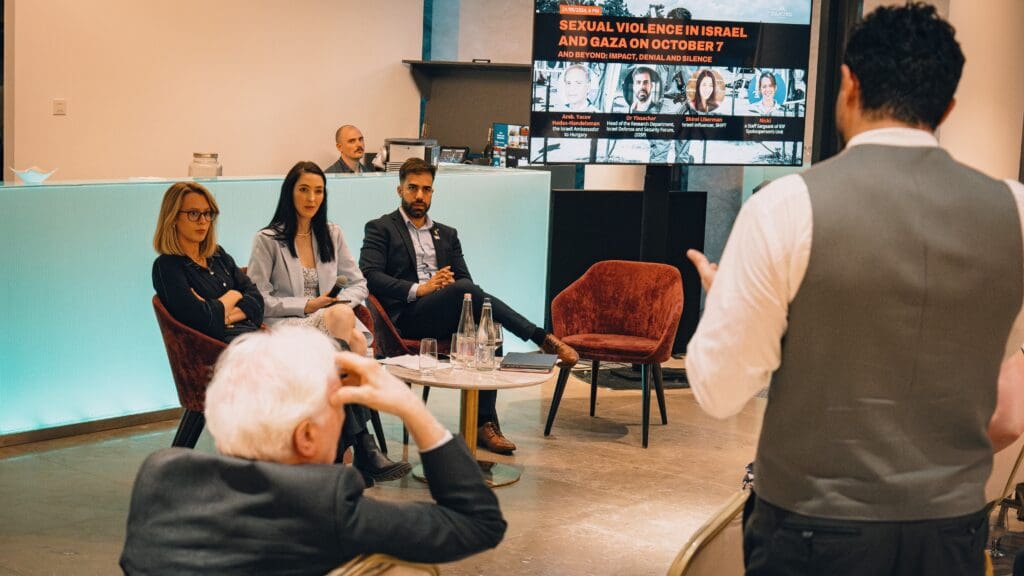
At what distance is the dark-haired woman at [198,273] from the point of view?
495cm

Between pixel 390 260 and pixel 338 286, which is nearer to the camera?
pixel 338 286

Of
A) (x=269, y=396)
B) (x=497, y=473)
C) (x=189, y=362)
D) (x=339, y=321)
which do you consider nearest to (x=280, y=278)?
(x=339, y=321)

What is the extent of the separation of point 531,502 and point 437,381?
65 centimetres

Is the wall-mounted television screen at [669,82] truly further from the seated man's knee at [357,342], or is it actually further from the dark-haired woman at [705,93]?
the seated man's knee at [357,342]

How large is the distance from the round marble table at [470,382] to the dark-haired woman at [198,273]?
2.25 ft

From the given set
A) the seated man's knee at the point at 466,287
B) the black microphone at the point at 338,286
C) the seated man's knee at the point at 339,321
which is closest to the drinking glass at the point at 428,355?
the seated man's knee at the point at 339,321

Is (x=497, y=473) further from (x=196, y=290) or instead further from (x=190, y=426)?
(x=196, y=290)

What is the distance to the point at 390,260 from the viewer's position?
6051 millimetres

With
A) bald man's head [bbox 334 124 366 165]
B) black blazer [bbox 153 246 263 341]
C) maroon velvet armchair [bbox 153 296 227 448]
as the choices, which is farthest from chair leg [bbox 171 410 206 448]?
bald man's head [bbox 334 124 366 165]

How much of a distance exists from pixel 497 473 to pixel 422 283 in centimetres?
110

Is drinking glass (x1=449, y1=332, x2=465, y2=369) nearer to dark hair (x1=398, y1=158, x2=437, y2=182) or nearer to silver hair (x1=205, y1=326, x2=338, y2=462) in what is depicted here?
dark hair (x1=398, y1=158, x2=437, y2=182)

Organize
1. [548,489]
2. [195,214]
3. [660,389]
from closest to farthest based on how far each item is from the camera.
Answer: [195,214] < [548,489] < [660,389]

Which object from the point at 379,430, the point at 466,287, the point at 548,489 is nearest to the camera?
the point at 548,489

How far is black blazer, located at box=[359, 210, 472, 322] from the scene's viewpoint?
19.5 feet
